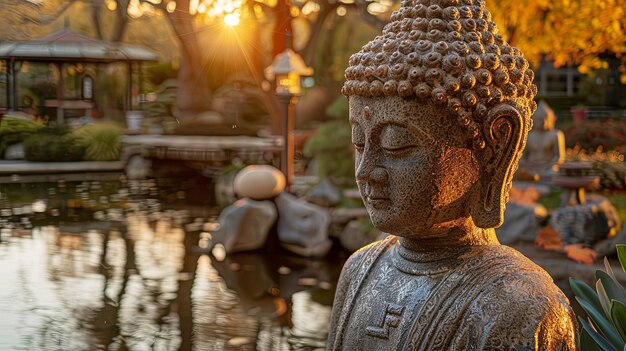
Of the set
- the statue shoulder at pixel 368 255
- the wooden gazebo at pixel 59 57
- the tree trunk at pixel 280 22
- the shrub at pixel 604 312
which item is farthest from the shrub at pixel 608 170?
the statue shoulder at pixel 368 255

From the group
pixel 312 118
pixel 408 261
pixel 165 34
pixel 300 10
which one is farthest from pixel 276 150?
pixel 408 261

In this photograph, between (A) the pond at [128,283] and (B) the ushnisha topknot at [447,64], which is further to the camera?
(A) the pond at [128,283]

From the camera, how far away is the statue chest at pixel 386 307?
2.16m

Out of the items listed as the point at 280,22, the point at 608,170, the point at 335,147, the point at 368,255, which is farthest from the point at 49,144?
the point at 280,22

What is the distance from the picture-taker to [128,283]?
8875 mm

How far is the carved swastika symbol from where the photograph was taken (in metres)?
2.18

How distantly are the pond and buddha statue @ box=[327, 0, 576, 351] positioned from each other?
4709 mm

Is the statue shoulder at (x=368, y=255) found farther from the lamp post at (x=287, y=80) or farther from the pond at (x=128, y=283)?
the lamp post at (x=287, y=80)

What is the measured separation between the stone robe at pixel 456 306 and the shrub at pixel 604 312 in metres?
0.19

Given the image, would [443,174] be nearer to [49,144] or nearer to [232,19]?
[49,144]

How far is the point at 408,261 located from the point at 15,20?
421 centimetres

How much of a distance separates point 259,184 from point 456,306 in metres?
8.83

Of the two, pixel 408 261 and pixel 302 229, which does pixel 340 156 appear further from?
A: pixel 408 261

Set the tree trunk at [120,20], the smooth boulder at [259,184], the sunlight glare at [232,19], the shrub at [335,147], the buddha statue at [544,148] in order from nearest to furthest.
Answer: the tree trunk at [120,20]
the smooth boulder at [259,184]
the buddha statue at [544,148]
the shrub at [335,147]
the sunlight glare at [232,19]
